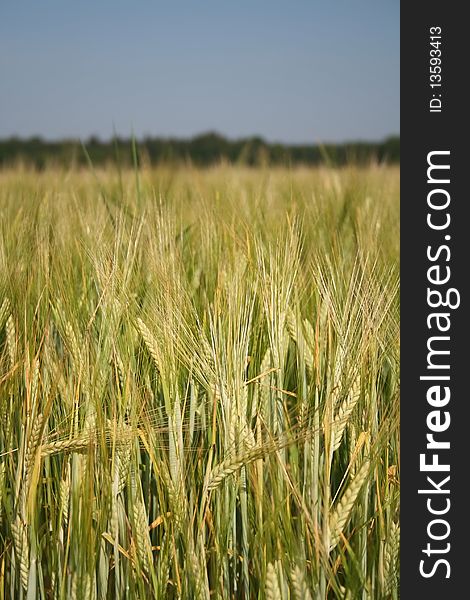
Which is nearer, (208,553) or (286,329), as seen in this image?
(208,553)

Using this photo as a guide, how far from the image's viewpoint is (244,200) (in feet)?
5.65

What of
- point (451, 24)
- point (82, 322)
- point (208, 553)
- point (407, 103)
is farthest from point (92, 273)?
point (451, 24)

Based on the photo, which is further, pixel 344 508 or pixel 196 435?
pixel 196 435

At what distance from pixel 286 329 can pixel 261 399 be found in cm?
15

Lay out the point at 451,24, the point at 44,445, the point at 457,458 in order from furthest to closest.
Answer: the point at 451,24
the point at 457,458
the point at 44,445

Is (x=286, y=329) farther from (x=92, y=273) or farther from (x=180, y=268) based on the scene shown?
(x=92, y=273)

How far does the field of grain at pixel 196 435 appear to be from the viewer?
0.80 metres

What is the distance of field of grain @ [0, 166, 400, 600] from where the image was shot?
2.64 ft

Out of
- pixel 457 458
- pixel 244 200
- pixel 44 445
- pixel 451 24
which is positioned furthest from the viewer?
pixel 244 200

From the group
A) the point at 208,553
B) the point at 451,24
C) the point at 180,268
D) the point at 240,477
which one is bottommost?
the point at 208,553

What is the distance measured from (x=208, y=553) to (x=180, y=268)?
1.33 feet

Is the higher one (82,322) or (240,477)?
(82,322)

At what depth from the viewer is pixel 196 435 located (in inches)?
38.6

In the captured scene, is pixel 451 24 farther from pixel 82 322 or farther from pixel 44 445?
pixel 44 445
